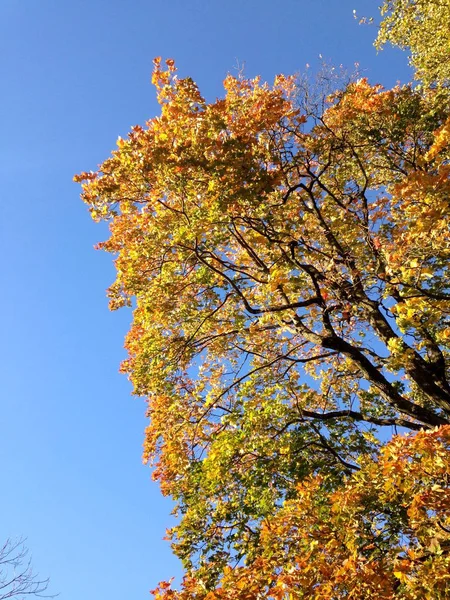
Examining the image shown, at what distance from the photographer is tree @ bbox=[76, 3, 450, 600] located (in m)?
5.77

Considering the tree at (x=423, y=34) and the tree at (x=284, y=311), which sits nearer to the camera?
the tree at (x=284, y=311)

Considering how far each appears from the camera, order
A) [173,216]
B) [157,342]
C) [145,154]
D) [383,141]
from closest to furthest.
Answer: [145,154], [173,216], [157,342], [383,141]

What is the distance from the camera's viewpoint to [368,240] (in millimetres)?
9383

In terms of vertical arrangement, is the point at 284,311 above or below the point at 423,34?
below

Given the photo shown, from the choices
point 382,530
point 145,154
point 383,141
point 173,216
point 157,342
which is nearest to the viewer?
point 382,530

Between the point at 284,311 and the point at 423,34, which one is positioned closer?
the point at 284,311

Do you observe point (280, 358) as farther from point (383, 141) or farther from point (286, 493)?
point (383, 141)

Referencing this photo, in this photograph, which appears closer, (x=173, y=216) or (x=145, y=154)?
(x=145, y=154)

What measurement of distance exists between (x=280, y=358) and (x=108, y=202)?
4800 mm

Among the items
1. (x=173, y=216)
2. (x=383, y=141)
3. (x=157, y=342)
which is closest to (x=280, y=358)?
(x=157, y=342)

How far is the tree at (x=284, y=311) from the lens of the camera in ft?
18.9

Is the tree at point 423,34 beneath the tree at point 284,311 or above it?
above

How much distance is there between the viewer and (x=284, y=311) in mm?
9445

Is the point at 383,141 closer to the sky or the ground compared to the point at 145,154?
closer to the sky
